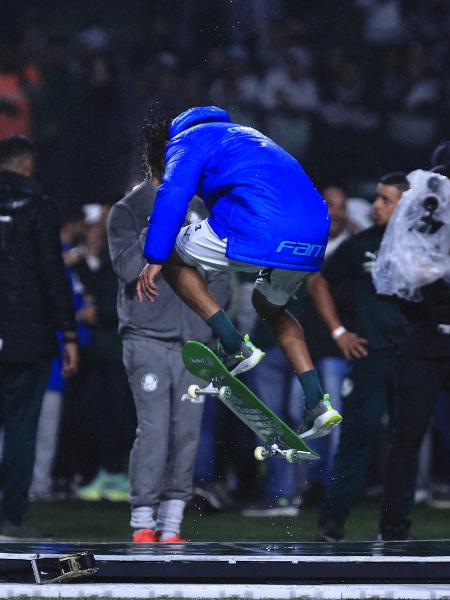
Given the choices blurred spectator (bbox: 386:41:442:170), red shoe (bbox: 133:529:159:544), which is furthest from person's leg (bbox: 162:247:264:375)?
blurred spectator (bbox: 386:41:442:170)

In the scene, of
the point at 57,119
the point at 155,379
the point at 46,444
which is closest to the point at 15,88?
the point at 57,119

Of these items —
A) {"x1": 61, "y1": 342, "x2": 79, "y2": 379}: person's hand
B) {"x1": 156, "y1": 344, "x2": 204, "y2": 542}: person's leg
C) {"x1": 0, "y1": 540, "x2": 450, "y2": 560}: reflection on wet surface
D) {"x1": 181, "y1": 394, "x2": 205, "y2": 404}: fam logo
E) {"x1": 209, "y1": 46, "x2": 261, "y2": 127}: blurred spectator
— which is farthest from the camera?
{"x1": 209, "y1": 46, "x2": 261, "y2": 127}: blurred spectator

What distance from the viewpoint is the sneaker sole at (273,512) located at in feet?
29.8

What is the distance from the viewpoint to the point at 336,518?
302 inches

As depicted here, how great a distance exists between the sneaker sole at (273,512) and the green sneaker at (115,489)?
940 mm

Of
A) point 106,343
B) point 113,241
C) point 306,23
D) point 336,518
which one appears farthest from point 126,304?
point 306,23

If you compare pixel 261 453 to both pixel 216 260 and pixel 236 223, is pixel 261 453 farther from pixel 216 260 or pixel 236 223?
pixel 236 223

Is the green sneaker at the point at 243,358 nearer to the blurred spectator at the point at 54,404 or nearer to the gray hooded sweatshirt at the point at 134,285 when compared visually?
the gray hooded sweatshirt at the point at 134,285

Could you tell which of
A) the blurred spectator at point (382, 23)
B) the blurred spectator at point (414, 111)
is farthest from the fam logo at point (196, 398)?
the blurred spectator at point (382, 23)

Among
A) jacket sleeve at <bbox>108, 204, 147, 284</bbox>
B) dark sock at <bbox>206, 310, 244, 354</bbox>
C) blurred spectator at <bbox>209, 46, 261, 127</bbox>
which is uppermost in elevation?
blurred spectator at <bbox>209, 46, 261, 127</bbox>

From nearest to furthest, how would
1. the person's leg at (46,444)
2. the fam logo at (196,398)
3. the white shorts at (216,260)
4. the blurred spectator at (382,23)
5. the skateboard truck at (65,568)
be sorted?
the skateboard truck at (65,568) < the white shorts at (216,260) < the fam logo at (196,398) < the person's leg at (46,444) < the blurred spectator at (382,23)

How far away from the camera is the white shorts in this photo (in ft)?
20.0

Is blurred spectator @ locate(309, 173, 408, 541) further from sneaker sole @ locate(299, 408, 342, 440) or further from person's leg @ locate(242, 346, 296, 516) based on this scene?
person's leg @ locate(242, 346, 296, 516)

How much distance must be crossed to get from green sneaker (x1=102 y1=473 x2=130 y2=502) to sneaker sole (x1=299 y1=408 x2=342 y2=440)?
3713mm
